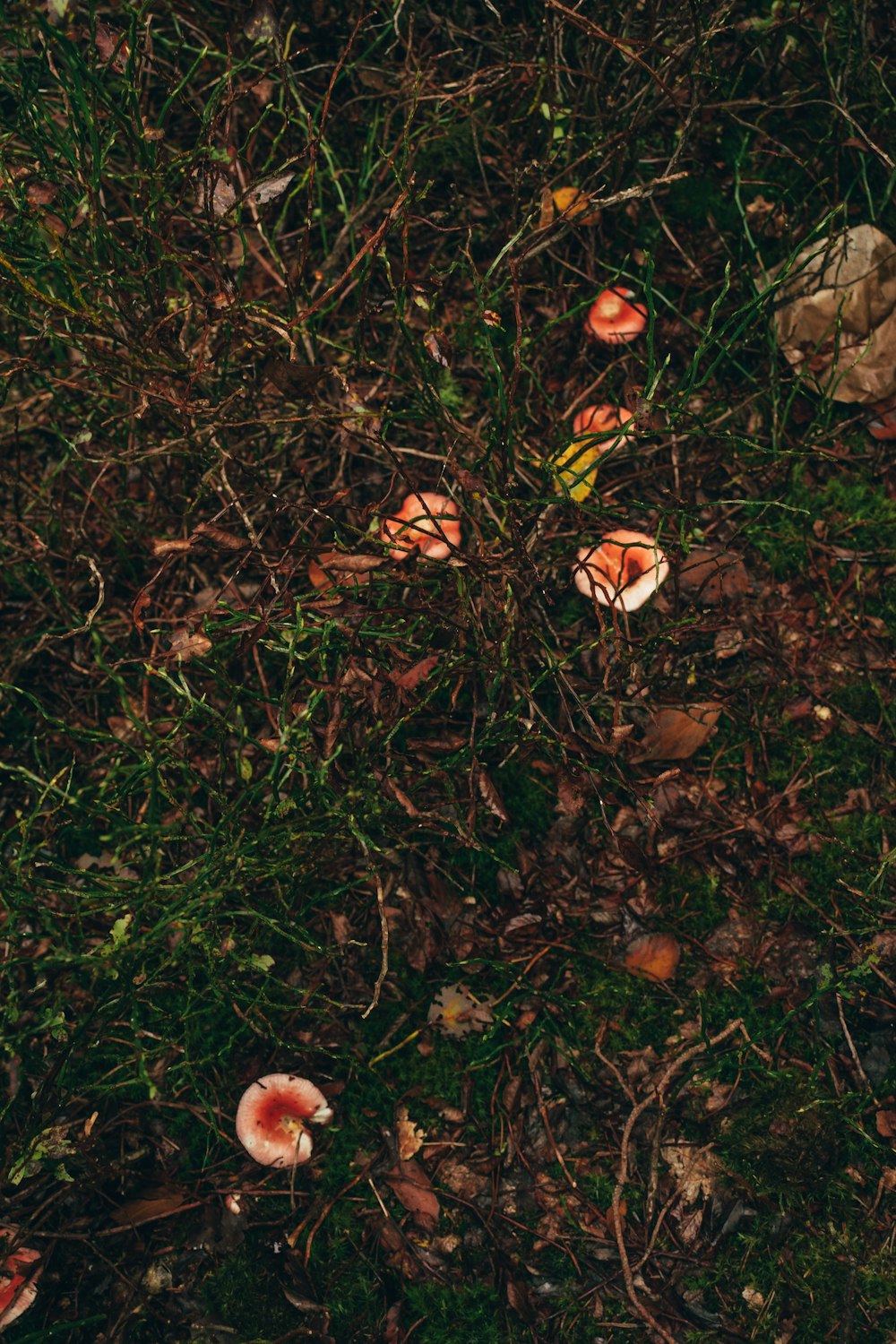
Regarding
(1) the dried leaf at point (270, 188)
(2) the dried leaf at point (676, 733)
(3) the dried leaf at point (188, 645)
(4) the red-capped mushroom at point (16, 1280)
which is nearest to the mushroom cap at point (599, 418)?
(2) the dried leaf at point (676, 733)

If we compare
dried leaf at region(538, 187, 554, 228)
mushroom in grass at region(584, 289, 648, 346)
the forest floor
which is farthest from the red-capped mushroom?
dried leaf at region(538, 187, 554, 228)

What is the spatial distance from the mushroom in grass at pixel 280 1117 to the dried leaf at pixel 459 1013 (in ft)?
1.08

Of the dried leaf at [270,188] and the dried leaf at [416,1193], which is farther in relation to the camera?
the dried leaf at [416,1193]

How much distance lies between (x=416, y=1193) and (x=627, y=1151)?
50 cm

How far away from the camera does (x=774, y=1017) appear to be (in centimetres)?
224

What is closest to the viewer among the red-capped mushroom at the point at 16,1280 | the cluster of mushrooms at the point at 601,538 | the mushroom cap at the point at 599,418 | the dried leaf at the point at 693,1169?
the red-capped mushroom at the point at 16,1280

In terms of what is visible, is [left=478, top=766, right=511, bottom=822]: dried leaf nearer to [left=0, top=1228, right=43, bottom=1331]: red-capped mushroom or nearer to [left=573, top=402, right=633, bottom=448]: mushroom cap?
[left=573, top=402, right=633, bottom=448]: mushroom cap

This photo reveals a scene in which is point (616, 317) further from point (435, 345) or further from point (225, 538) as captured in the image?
point (225, 538)

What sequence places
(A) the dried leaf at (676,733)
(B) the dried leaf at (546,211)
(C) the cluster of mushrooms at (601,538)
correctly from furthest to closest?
(B) the dried leaf at (546,211) < (A) the dried leaf at (676,733) < (C) the cluster of mushrooms at (601,538)

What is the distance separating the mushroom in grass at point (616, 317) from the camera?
8.50 feet

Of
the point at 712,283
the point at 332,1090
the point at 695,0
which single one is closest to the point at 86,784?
the point at 332,1090

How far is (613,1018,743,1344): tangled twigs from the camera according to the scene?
2.03m

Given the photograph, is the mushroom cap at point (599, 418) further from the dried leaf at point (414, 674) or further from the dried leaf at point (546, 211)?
the dried leaf at point (414, 674)

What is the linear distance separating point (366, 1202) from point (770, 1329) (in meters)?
0.92
